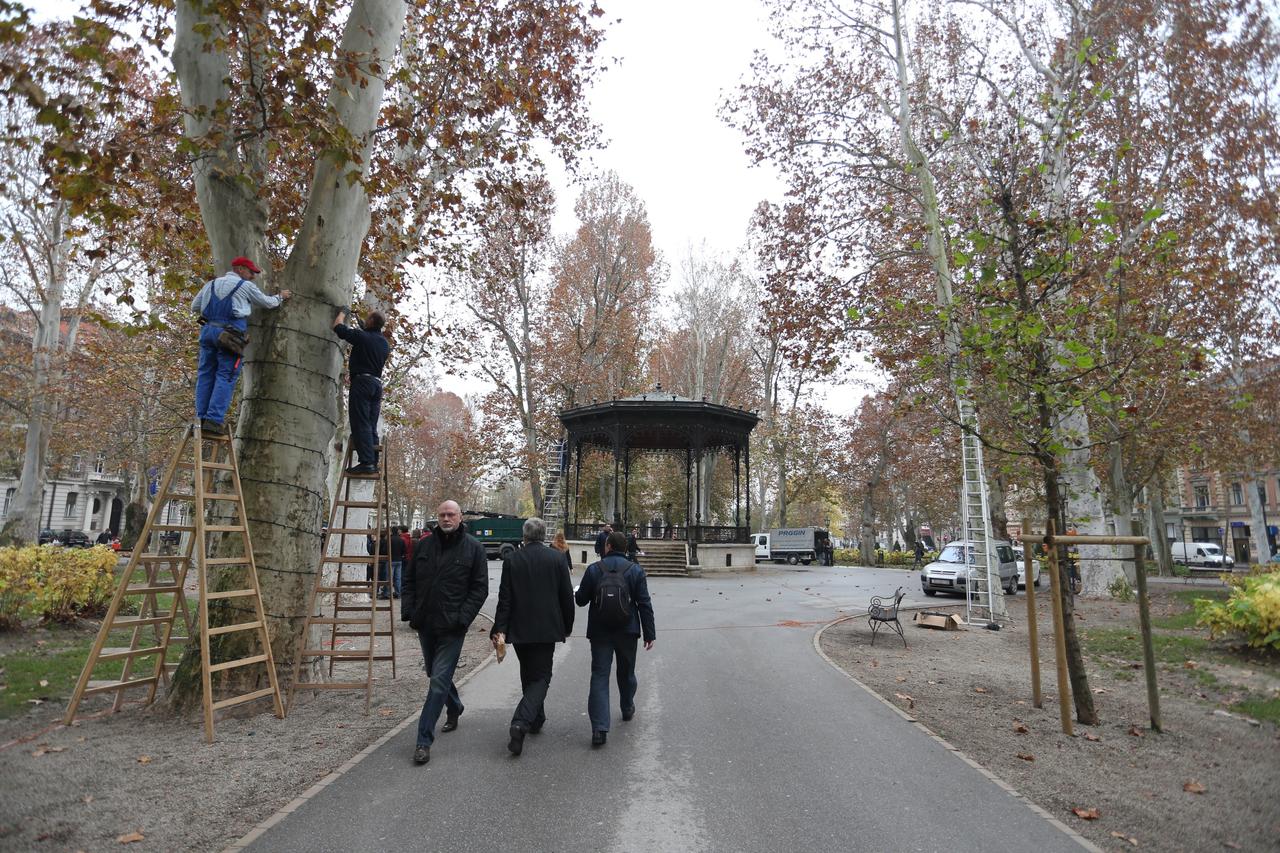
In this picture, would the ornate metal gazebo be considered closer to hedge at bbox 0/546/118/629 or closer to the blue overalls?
hedge at bbox 0/546/118/629

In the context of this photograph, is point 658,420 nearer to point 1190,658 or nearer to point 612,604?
point 1190,658

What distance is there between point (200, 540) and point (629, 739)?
3.64 m

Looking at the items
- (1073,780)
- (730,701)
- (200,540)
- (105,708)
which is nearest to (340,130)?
(200,540)

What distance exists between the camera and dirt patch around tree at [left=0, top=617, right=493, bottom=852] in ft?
11.8

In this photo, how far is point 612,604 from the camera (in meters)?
5.62

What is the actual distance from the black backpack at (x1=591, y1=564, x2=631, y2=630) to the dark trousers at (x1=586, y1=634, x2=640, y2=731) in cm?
16

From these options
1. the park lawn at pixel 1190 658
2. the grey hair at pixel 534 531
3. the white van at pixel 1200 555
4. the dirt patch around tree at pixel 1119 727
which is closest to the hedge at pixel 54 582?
the grey hair at pixel 534 531

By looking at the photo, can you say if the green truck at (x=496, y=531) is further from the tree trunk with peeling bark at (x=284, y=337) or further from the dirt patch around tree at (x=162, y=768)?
the tree trunk with peeling bark at (x=284, y=337)

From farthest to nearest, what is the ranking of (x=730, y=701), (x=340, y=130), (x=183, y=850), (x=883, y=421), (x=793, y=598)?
(x=883, y=421) → (x=793, y=598) → (x=730, y=701) → (x=340, y=130) → (x=183, y=850)

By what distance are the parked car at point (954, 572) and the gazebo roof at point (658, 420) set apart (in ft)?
25.8

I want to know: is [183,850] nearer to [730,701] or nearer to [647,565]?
[730,701]

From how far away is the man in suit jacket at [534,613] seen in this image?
5305 mm

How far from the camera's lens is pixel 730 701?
6750mm

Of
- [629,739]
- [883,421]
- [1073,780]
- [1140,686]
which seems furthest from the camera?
[883,421]
